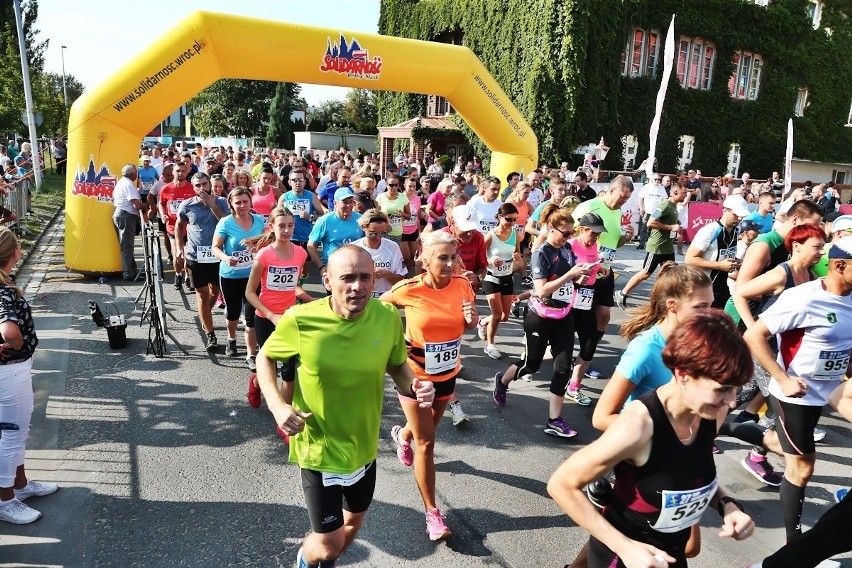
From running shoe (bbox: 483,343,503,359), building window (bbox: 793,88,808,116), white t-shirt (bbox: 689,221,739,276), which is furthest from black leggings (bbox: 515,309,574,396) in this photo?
building window (bbox: 793,88,808,116)

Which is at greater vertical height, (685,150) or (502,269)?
(685,150)

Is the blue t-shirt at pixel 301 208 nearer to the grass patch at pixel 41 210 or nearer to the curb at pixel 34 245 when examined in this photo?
the curb at pixel 34 245

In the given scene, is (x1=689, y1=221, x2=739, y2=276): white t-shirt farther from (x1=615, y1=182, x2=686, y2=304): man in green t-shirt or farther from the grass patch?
the grass patch

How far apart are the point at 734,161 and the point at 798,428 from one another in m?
30.4

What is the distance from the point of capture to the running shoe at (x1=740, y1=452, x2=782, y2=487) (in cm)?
443

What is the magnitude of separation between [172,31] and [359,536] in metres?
8.69

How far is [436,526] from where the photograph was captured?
137 inches

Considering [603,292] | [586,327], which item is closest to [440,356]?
[586,327]

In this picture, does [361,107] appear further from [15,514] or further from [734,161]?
[15,514]

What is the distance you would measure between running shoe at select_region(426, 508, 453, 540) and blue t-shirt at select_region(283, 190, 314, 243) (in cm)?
564

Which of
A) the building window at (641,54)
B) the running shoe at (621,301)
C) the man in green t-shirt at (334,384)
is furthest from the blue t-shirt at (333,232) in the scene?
the building window at (641,54)

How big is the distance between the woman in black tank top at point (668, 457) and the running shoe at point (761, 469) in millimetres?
2844

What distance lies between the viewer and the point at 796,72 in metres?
29.8

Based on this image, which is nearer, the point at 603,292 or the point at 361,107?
the point at 603,292
